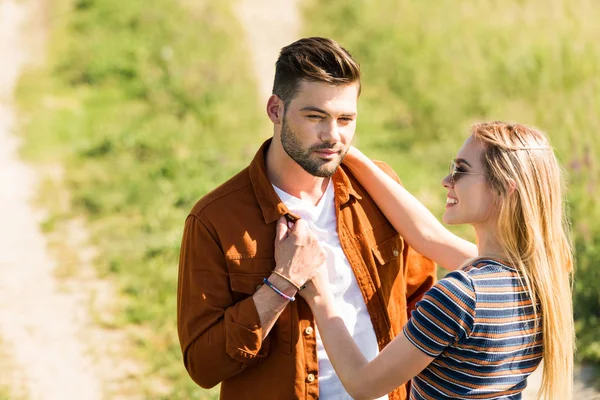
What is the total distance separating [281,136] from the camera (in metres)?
2.97

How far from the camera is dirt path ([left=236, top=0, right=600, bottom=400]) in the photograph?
A: 12070 mm

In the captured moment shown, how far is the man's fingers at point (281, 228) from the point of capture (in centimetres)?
279

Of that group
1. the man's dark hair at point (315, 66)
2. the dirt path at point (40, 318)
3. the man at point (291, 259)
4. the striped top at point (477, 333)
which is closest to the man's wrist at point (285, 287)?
the man at point (291, 259)

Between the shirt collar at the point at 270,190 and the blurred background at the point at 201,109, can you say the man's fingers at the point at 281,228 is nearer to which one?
the shirt collar at the point at 270,190

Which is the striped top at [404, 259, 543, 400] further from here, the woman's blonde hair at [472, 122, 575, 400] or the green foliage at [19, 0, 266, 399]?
the green foliage at [19, 0, 266, 399]

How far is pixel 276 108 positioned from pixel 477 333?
1.20 metres

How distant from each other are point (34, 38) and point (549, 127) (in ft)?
27.1

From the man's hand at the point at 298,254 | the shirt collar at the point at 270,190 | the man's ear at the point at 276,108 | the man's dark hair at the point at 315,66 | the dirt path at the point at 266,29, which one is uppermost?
the dirt path at the point at 266,29

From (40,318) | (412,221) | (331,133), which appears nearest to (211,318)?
(331,133)

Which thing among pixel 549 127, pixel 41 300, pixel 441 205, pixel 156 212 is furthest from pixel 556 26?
pixel 41 300

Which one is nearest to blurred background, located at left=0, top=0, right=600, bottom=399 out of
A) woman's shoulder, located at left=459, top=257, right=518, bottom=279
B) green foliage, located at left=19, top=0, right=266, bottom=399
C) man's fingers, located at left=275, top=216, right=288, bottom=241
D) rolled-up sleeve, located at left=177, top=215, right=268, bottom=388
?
green foliage, located at left=19, top=0, right=266, bottom=399

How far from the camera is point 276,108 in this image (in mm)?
2998

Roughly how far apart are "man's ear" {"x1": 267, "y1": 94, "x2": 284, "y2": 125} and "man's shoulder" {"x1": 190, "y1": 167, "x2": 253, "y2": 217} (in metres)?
0.24

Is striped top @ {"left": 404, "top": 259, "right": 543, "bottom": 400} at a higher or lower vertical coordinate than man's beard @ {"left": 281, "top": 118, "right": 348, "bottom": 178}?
lower
